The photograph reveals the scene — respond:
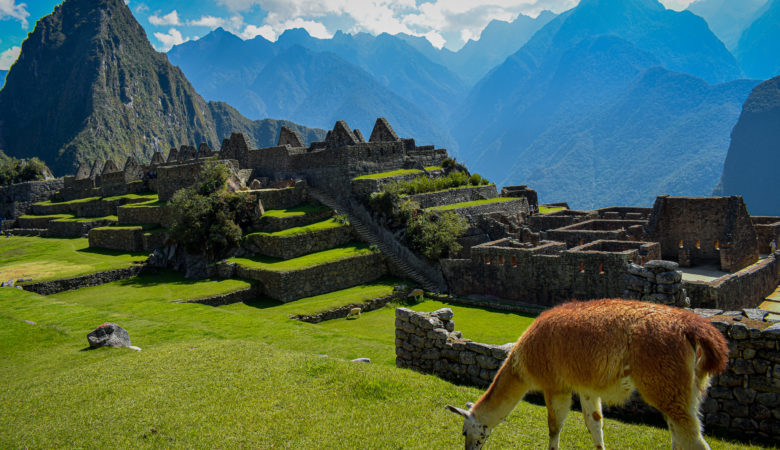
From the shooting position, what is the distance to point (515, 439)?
638cm

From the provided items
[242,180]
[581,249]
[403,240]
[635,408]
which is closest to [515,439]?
[635,408]

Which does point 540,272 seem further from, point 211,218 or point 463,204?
point 211,218

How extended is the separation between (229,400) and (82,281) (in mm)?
19806

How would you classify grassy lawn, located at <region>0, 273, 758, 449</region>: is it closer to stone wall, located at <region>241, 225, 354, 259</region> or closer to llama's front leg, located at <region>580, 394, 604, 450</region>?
llama's front leg, located at <region>580, 394, 604, 450</region>

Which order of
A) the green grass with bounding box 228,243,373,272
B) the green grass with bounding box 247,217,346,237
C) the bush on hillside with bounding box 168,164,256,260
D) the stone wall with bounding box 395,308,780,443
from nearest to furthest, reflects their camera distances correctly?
the stone wall with bounding box 395,308,780,443 → the green grass with bounding box 228,243,373,272 → the green grass with bounding box 247,217,346,237 → the bush on hillside with bounding box 168,164,256,260

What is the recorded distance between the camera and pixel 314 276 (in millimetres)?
22625

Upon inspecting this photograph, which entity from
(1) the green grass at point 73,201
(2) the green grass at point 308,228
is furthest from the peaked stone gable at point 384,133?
(1) the green grass at point 73,201

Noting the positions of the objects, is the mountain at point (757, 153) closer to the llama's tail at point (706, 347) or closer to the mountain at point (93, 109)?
the llama's tail at point (706, 347)

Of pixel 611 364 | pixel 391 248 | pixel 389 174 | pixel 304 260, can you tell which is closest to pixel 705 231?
pixel 391 248

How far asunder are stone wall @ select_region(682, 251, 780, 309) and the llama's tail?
12.3 metres

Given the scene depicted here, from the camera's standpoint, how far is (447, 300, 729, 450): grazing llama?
4.34 m

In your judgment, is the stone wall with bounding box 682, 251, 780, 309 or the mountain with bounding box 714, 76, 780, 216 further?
the mountain with bounding box 714, 76, 780, 216

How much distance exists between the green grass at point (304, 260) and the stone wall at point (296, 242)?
43 cm

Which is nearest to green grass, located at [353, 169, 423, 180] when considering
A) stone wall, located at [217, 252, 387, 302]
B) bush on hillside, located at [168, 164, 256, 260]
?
stone wall, located at [217, 252, 387, 302]
